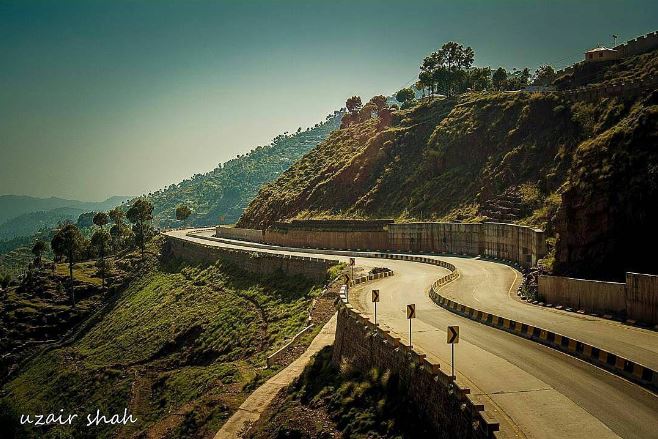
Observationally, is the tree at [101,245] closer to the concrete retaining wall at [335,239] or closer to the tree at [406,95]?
the concrete retaining wall at [335,239]

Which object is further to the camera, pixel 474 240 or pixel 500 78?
pixel 500 78

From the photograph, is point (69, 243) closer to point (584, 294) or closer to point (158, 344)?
point (158, 344)

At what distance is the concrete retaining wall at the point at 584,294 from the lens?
24.2 m

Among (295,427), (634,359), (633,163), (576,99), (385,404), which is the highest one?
(576,99)

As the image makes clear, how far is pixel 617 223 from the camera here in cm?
2764

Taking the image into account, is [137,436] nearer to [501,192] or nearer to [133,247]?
[501,192]

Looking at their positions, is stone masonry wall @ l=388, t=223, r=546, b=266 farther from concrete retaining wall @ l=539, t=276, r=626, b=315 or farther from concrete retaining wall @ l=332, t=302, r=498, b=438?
concrete retaining wall @ l=332, t=302, r=498, b=438

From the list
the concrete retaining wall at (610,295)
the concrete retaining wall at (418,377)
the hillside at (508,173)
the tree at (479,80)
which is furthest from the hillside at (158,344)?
the tree at (479,80)

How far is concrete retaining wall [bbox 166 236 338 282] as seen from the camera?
55300mm

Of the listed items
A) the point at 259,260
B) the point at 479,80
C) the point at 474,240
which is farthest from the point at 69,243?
the point at 479,80

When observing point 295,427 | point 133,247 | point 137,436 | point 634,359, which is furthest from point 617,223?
point 133,247

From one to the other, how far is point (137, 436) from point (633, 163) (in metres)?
29.3

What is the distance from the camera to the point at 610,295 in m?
24.6

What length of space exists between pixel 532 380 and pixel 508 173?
48827mm
